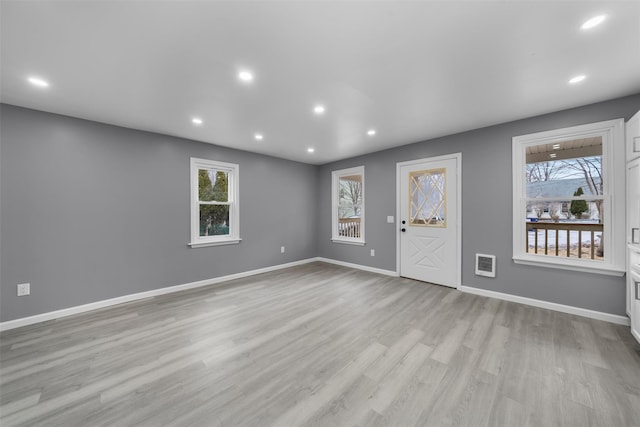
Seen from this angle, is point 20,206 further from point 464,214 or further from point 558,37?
point 464,214

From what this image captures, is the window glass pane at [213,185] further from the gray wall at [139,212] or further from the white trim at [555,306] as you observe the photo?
the white trim at [555,306]

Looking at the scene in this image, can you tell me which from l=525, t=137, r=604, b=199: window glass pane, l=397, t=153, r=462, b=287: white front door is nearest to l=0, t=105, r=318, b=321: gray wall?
l=397, t=153, r=462, b=287: white front door

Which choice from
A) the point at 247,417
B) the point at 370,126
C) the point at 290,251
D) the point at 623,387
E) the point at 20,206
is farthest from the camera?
the point at 290,251

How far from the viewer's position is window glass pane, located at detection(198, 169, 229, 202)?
4.25 metres

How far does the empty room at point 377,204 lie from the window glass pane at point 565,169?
0.02 meters

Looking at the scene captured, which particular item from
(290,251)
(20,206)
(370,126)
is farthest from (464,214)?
(20,206)

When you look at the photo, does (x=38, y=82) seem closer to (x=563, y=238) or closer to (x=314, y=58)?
(x=314, y=58)

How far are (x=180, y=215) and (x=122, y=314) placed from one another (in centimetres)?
155

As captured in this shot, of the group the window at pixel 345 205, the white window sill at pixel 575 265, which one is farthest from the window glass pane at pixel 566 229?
the window at pixel 345 205

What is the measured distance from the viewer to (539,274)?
3.11 metres

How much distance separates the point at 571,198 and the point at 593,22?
2172 mm

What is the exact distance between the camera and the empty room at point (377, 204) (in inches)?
61.8

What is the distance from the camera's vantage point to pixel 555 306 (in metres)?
2.99

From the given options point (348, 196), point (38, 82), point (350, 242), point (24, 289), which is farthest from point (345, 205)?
point (24, 289)
